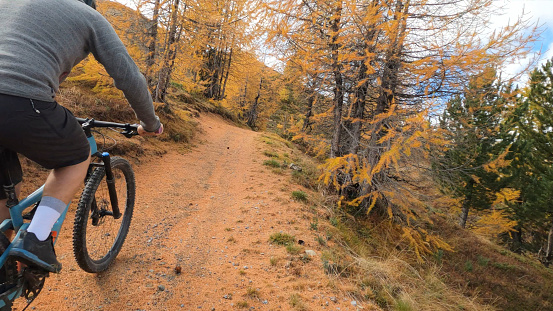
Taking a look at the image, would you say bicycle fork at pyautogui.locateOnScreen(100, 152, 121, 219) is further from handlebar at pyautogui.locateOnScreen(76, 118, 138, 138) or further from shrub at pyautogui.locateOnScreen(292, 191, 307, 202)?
shrub at pyautogui.locateOnScreen(292, 191, 307, 202)

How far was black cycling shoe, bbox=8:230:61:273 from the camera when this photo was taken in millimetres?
1299

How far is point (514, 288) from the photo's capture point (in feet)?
28.8

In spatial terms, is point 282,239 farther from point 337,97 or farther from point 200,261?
point 337,97

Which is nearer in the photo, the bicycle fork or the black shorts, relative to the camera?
the black shorts

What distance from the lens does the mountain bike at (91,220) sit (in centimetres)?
137

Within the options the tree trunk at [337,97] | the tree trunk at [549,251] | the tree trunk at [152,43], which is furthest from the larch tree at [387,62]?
the tree trunk at [549,251]

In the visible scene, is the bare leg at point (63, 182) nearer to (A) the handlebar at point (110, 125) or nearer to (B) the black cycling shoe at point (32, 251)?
(B) the black cycling shoe at point (32, 251)

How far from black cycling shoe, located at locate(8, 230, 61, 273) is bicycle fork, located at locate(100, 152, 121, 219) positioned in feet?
2.86

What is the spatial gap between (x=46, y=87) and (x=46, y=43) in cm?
21

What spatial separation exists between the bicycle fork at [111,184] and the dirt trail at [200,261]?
569 mm

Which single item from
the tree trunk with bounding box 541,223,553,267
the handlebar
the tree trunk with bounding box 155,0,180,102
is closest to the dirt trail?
the handlebar

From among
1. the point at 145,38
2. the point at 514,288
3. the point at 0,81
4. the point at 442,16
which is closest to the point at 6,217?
the point at 0,81

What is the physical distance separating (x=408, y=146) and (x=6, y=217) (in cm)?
477

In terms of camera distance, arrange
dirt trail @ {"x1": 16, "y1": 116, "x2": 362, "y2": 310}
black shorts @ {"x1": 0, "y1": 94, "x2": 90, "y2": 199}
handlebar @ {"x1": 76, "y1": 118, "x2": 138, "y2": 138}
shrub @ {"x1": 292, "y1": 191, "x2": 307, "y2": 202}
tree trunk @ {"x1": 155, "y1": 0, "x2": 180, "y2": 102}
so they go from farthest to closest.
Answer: tree trunk @ {"x1": 155, "y1": 0, "x2": 180, "y2": 102} → shrub @ {"x1": 292, "y1": 191, "x2": 307, "y2": 202} → dirt trail @ {"x1": 16, "y1": 116, "x2": 362, "y2": 310} → handlebar @ {"x1": 76, "y1": 118, "x2": 138, "y2": 138} → black shorts @ {"x1": 0, "y1": 94, "x2": 90, "y2": 199}
